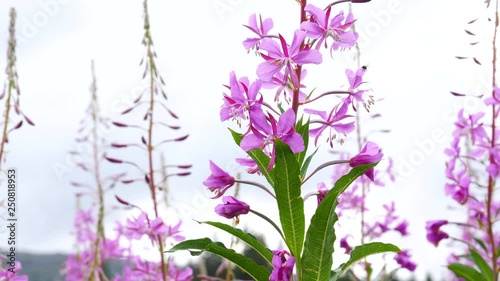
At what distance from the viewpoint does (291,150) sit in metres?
2.60

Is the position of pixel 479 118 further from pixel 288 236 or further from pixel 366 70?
pixel 288 236

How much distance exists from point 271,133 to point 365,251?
2.22ft

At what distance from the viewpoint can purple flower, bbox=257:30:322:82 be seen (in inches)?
105

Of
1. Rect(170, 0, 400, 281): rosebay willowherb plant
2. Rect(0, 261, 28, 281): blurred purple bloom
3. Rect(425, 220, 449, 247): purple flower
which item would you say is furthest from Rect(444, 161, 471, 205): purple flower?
Rect(0, 261, 28, 281): blurred purple bloom

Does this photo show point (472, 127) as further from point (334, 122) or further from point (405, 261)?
point (334, 122)

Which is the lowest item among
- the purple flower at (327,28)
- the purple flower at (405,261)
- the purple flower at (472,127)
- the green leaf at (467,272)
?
the green leaf at (467,272)

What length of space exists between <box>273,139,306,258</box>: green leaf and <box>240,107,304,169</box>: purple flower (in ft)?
0.14

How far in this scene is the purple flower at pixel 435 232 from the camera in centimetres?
538

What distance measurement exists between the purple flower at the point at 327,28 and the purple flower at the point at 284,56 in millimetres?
58

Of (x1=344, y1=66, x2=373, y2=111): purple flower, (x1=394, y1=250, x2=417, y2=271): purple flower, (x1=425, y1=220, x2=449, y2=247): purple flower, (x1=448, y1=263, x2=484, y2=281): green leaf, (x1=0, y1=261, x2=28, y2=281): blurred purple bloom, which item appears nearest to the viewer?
(x1=344, y1=66, x2=373, y2=111): purple flower

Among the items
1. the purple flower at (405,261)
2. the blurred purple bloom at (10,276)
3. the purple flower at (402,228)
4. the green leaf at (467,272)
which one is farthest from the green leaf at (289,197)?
the purple flower at (402,228)

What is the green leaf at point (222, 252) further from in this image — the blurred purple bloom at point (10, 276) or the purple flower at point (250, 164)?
the blurred purple bloom at point (10, 276)

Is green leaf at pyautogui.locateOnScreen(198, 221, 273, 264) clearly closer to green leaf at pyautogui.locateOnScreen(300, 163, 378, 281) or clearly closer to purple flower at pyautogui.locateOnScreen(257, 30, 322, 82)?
green leaf at pyautogui.locateOnScreen(300, 163, 378, 281)

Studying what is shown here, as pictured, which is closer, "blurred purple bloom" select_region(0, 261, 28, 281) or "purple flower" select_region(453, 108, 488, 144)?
"blurred purple bloom" select_region(0, 261, 28, 281)
